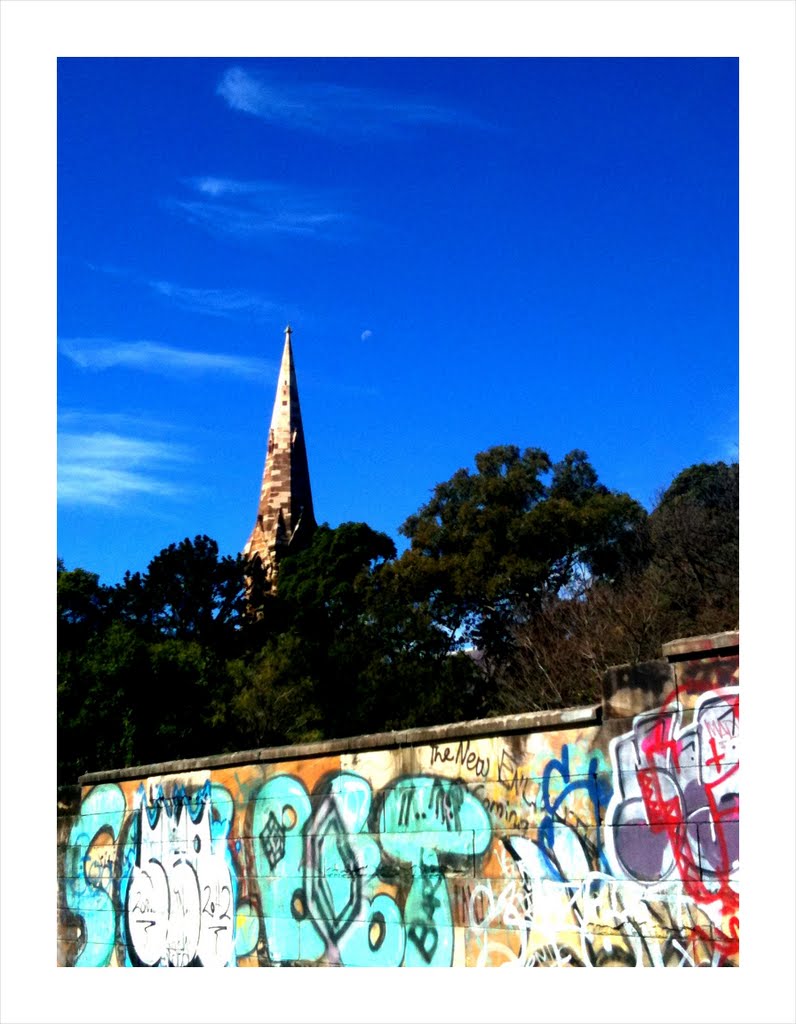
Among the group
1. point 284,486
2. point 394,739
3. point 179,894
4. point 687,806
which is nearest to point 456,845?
point 394,739

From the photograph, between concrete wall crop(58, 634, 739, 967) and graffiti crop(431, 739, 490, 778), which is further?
graffiti crop(431, 739, 490, 778)

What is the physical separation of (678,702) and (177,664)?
19340mm

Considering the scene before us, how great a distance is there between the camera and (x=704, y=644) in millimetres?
7477

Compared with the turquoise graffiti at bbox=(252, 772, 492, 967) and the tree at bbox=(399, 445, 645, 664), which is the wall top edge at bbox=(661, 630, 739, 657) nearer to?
the turquoise graffiti at bbox=(252, 772, 492, 967)

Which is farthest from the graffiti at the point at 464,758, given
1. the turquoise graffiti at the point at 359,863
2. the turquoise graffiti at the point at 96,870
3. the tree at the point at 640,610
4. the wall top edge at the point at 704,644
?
the tree at the point at 640,610

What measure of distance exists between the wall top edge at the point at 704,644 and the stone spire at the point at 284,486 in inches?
1732

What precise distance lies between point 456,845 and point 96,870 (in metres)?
4.88

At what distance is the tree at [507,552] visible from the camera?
38.2 meters

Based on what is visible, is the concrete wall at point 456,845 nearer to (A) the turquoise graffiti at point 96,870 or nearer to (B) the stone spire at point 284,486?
(A) the turquoise graffiti at point 96,870

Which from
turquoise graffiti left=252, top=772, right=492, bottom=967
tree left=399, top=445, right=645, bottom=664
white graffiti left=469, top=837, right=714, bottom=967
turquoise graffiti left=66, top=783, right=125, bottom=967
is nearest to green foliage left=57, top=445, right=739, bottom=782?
tree left=399, top=445, right=645, bottom=664

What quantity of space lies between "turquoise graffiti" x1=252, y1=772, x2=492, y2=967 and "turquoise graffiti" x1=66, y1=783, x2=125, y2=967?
2.29 m

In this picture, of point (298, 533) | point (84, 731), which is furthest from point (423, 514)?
point (84, 731)

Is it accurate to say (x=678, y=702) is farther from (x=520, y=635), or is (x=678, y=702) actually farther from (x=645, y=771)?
(x=520, y=635)

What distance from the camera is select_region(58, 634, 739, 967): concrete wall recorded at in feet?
24.6
